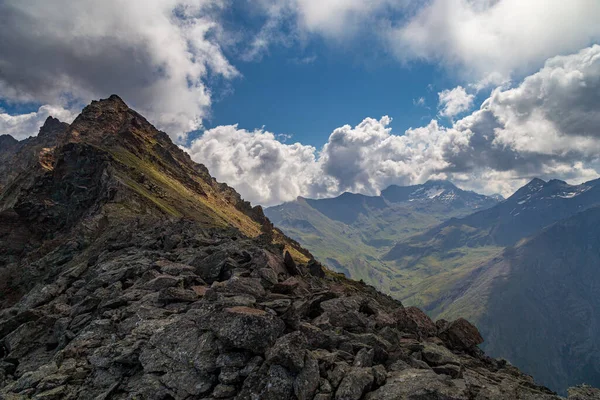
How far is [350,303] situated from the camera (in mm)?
24469

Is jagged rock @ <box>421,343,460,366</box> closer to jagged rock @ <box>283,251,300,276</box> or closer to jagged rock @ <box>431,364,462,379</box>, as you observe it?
jagged rock @ <box>431,364,462,379</box>

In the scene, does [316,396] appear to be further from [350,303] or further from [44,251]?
[44,251]

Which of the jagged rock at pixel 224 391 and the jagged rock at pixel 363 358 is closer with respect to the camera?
the jagged rock at pixel 224 391

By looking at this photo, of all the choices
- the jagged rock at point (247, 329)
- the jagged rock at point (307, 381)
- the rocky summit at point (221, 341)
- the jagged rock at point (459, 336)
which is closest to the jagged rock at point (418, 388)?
the rocky summit at point (221, 341)

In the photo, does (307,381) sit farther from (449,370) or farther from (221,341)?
(449,370)

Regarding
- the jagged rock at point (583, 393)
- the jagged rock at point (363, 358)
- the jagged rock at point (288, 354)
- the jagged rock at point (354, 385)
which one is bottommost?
the jagged rock at point (583, 393)

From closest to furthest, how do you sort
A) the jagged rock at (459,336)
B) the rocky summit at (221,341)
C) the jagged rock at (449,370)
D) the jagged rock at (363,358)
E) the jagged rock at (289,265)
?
1. the rocky summit at (221,341)
2. the jagged rock at (363,358)
3. the jagged rock at (449,370)
4. the jagged rock at (459,336)
5. the jagged rock at (289,265)

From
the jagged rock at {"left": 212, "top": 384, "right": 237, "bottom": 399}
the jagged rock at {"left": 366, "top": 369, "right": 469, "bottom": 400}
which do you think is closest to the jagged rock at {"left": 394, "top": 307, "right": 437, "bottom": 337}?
the jagged rock at {"left": 366, "top": 369, "right": 469, "bottom": 400}

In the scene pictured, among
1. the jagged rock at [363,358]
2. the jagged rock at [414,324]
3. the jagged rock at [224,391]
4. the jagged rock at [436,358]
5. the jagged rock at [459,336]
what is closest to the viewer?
the jagged rock at [224,391]

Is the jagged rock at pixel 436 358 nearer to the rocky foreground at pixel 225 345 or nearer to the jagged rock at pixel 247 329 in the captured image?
the rocky foreground at pixel 225 345

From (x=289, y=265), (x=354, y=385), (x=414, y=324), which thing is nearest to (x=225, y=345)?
(x=354, y=385)

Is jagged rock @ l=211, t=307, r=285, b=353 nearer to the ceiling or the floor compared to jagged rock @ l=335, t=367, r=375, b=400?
nearer to the ceiling

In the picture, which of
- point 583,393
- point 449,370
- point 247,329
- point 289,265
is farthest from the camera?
point 289,265

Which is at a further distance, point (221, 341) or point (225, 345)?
point (221, 341)
